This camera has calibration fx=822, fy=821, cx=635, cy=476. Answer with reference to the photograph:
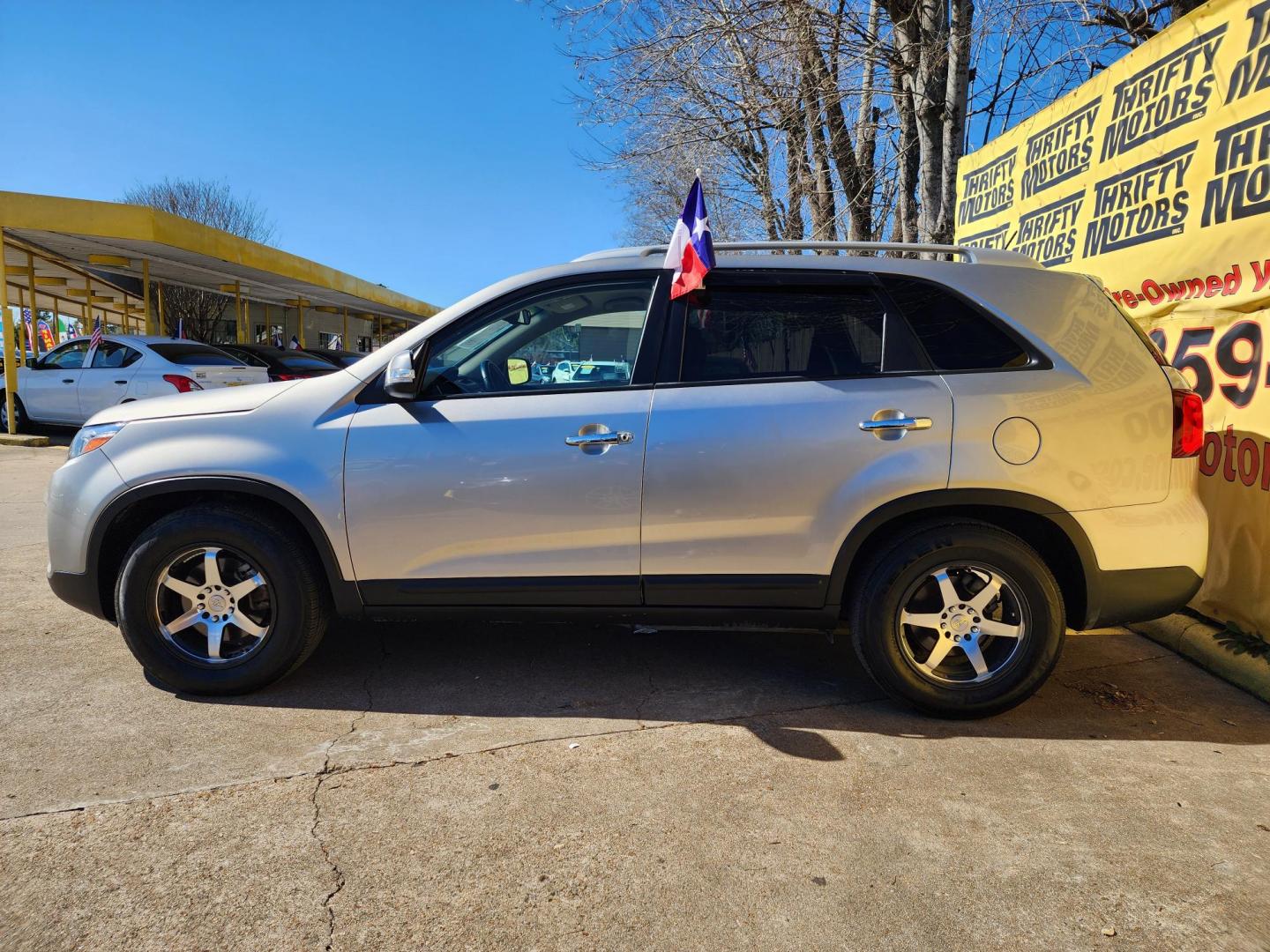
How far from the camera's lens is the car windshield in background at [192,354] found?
39.3 feet

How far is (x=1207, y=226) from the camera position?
172 inches

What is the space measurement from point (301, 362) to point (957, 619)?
13782 mm

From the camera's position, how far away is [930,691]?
3373 millimetres

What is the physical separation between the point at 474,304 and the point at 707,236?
1030mm

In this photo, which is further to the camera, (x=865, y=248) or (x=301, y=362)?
(x=301, y=362)

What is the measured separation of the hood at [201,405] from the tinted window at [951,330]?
265cm

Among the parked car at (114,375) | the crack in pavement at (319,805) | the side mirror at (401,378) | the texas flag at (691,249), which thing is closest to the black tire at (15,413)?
the parked car at (114,375)

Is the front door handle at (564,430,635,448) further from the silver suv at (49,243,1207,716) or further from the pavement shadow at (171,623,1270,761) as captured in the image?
the pavement shadow at (171,623,1270,761)

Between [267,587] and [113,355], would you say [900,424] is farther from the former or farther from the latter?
[113,355]

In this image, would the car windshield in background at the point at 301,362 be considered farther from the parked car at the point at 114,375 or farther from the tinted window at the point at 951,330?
the tinted window at the point at 951,330

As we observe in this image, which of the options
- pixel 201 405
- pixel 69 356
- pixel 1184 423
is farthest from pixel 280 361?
pixel 1184 423

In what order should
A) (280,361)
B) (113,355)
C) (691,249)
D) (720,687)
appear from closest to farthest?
1. (691,249)
2. (720,687)
3. (113,355)
4. (280,361)

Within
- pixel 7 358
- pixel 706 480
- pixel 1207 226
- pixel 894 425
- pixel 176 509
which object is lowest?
pixel 176 509

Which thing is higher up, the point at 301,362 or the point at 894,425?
the point at 301,362
